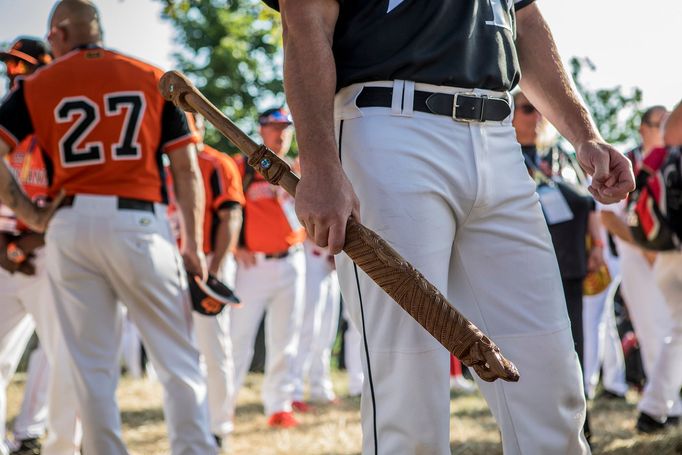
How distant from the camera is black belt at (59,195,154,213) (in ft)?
12.8

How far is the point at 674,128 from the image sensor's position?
138 inches

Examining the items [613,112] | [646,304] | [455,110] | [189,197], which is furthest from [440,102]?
[613,112]

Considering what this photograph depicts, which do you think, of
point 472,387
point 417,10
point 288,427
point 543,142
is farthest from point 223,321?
point 417,10

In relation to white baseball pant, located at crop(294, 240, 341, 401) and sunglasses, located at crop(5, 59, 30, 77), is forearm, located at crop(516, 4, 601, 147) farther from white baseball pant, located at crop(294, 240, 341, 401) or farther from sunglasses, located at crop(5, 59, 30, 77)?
white baseball pant, located at crop(294, 240, 341, 401)

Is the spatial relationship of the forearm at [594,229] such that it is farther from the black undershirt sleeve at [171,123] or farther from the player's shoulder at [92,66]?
the player's shoulder at [92,66]

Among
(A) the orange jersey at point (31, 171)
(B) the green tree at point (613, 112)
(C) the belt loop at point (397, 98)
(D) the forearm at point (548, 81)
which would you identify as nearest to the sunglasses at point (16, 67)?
(A) the orange jersey at point (31, 171)

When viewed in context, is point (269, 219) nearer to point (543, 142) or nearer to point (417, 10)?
point (543, 142)

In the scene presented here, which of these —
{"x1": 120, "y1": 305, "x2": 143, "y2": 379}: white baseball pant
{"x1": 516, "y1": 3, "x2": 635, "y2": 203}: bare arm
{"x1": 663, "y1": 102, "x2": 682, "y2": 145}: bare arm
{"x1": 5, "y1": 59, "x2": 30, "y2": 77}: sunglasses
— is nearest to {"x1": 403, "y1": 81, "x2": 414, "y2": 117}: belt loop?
{"x1": 516, "y1": 3, "x2": 635, "y2": 203}: bare arm

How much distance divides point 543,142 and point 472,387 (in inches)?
177

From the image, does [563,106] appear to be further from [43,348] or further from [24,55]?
[24,55]

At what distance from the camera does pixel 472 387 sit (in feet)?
30.4

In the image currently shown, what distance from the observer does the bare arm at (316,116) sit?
80.7 inches

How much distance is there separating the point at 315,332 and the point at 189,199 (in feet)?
14.8

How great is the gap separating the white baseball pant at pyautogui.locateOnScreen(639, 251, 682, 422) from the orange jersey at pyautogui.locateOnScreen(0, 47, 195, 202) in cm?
Answer: 355
